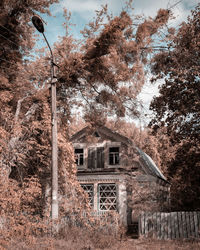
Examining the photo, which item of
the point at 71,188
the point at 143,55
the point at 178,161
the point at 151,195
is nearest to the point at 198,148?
the point at 178,161

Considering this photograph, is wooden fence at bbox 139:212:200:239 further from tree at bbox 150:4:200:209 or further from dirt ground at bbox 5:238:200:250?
tree at bbox 150:4:200:209

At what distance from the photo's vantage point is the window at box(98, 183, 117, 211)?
60.0 ft

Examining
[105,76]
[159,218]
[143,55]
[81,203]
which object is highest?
[143,55]

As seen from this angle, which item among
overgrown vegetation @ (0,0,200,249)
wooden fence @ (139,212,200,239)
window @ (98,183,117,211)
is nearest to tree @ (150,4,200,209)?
overgrown vegetation @ (0,0,200,249)

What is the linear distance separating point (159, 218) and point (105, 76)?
27.5 feet

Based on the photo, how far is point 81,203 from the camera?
40.0 feet

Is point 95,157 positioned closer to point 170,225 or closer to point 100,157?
point 100,157

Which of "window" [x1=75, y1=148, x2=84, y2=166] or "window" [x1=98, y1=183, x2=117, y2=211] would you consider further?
"window" [x1=75, y1=148, x2=84, y2=166]

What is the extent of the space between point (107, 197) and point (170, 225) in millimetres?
6854

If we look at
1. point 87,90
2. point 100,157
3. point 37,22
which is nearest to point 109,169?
point 100,157

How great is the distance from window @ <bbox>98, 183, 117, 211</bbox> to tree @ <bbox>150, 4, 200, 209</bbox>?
5766 millimetres

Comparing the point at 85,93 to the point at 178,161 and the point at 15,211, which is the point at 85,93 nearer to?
the point at 178,161

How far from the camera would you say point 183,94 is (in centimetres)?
1230

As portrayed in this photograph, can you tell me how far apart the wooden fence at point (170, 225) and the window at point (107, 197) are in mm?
5473
